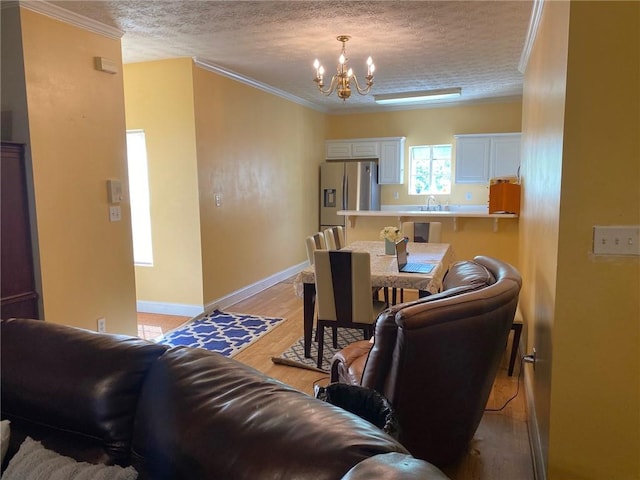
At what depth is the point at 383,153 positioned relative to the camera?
284 inches

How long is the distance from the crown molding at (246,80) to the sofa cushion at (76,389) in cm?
366

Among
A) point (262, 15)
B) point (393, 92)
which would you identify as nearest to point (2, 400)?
point (262, 15)

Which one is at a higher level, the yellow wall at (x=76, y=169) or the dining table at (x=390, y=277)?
the yellow wall at (x=76, y=169)

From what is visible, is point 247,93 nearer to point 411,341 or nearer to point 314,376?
point 314,376

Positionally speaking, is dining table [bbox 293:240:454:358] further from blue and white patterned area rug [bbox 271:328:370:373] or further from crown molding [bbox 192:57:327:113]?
crown molding [bbox 192:57:327:113]

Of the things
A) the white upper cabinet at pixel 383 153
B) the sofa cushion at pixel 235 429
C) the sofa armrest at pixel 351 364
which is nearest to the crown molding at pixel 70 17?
the sofa cushion at pixel 235 429

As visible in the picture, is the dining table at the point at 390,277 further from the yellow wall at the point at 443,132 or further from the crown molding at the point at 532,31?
the crown molding at the point at 532,31

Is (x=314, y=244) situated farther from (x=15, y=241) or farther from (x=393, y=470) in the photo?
(x=393, y=470)

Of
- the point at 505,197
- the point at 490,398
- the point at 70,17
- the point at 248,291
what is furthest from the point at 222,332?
the point at 505,197

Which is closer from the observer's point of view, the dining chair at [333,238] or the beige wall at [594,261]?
the beige wall at [594,261]

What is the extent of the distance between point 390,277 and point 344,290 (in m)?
0.34

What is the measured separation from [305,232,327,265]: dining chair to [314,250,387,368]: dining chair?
0.76 metres

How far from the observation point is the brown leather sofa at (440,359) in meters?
1.68

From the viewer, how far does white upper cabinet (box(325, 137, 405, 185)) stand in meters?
7.15
